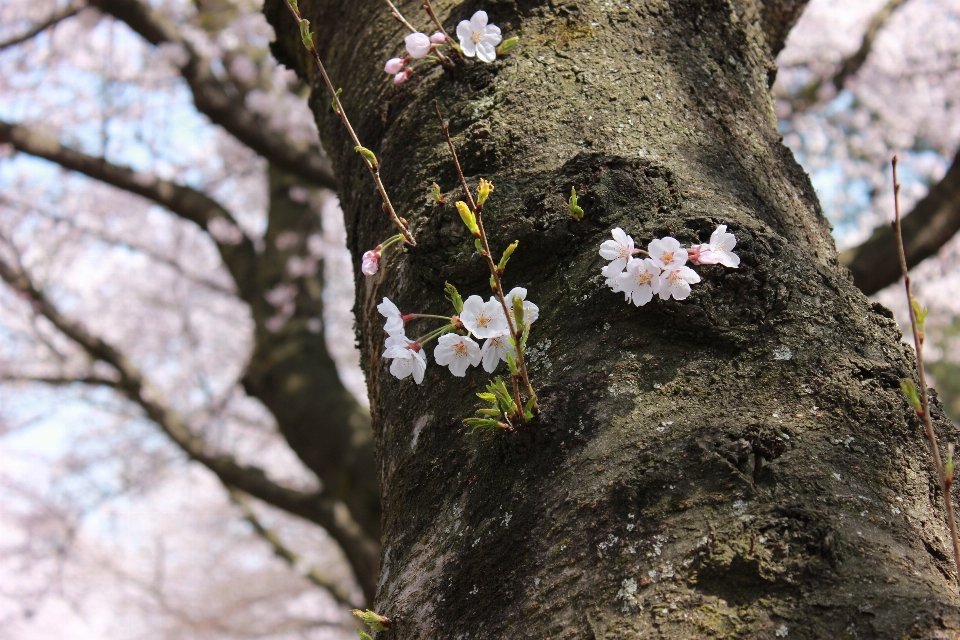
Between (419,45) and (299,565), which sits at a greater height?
(299,565)

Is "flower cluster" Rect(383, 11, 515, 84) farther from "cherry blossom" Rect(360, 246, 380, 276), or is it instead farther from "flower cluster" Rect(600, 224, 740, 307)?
"flower cluster" Rect(600, 224, 740, 307)

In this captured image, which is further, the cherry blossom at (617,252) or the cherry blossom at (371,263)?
the cherry blossom at (371,263)

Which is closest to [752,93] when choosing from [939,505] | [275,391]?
[939,505]

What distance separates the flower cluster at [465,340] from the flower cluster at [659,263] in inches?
4.8

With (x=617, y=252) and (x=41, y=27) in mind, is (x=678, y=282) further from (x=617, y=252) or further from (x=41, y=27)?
(x=41, y=27)

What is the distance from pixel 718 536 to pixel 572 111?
68 centimetres

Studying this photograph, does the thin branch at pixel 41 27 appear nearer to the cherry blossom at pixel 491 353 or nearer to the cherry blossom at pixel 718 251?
the cherry blossom at pixel 491 353

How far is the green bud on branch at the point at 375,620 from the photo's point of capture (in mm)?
889

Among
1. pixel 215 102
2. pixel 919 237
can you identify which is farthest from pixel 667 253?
pixel 215 102

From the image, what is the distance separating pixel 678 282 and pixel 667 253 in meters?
0.04

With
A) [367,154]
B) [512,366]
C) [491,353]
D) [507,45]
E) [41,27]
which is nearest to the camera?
[512,366]

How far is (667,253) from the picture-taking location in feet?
2.88

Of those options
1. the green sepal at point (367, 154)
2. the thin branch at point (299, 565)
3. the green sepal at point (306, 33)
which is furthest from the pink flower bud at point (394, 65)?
the thin branch at point (299, 565)

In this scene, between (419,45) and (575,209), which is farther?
(419,45)
